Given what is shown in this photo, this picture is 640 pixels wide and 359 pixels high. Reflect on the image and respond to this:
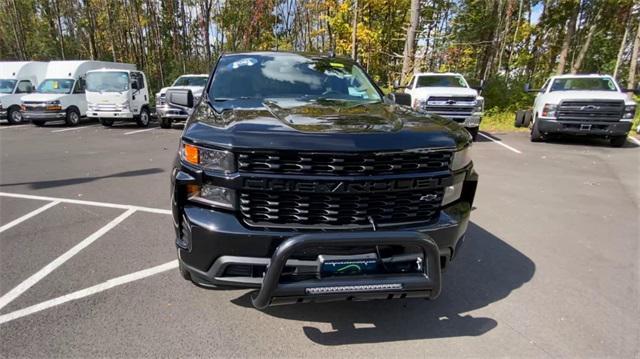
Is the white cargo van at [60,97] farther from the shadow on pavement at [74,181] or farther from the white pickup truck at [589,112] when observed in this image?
the white pickup truck at [589,112]

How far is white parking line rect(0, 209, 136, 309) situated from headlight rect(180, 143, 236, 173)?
6.60 ft

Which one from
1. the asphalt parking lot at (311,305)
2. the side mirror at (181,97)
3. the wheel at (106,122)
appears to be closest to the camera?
the asphalt parking lot at (311,305)

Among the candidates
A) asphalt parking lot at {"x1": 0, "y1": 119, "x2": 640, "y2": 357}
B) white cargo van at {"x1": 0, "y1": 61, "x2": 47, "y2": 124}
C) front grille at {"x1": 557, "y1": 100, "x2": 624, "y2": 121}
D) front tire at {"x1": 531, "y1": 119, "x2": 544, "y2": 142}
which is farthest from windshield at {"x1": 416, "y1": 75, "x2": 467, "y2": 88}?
white cargo van at {"x1": 0, "y1": 61, "x2": 47, "y2": 124}

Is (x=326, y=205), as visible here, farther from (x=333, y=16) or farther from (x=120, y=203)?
(x=333, y=16)

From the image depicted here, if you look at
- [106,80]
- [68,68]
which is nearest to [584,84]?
[106,80]

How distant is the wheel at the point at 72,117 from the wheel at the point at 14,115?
2.83 metres

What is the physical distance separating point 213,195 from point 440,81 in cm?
1132

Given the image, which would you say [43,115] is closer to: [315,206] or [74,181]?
[74,181]

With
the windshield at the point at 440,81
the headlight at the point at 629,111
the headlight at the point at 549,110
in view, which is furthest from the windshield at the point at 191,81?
the headlight at the point at 629,111

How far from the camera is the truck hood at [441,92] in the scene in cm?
1082

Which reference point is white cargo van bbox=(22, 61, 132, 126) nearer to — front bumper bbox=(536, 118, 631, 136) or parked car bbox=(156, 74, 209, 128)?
parked car bbox=(156, 74, 209, 128)

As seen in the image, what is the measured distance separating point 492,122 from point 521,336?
14494 mm

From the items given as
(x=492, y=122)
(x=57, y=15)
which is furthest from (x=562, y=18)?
(x=57, y=15)

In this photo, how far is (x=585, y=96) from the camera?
1004 centimetres
